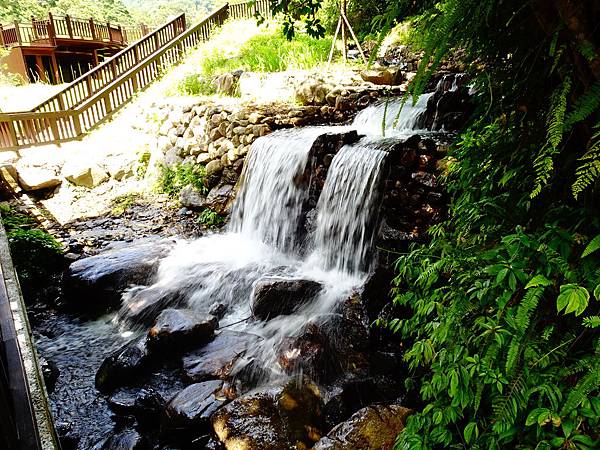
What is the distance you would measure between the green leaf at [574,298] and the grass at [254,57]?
1114 cm

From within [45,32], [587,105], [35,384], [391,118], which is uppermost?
[587,105]

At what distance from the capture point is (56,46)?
851 inches

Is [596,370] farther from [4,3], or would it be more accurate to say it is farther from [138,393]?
[4,3]

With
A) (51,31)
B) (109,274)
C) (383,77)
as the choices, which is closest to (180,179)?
(109,274)

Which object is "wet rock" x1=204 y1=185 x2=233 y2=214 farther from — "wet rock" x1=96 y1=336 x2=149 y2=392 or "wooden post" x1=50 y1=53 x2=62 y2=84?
"wooden post" x1=50 y1=53 x2=62 y2=84

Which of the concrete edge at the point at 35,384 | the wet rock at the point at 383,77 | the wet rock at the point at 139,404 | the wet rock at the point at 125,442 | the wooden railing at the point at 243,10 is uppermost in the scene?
the wooden railing at the point at 243,10

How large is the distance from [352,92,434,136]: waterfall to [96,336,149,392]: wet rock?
5476 mm

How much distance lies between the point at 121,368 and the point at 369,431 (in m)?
3.30

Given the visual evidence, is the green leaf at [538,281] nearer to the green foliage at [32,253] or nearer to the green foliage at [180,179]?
the green foliage at [32,253]

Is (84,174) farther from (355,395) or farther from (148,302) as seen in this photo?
(355,395)

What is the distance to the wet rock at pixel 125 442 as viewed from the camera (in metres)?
3.85

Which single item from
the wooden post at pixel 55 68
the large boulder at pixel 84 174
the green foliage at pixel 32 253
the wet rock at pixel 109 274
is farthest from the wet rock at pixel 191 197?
the wooden post at pixel 55 68

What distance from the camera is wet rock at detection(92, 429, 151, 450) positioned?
3.85 m

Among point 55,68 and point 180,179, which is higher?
point 55,68
